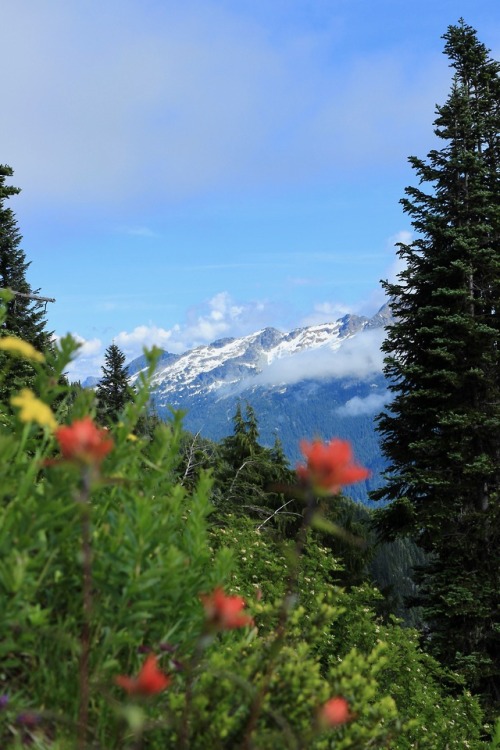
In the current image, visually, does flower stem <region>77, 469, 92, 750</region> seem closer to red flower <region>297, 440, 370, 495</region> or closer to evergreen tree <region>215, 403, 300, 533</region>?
red flower <region>297, 440, 370, 495</region>

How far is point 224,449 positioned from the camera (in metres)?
25.8

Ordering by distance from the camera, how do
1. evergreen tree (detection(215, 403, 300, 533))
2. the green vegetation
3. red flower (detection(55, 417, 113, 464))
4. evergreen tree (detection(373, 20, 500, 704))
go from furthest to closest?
1. evergreen tree (detection(215, 403, 300, 533))
2. evergreen tree (detection(373, 20, 500, 704))
3. the green vegetation
4. red flower (detection(55, 417, 113, 464))

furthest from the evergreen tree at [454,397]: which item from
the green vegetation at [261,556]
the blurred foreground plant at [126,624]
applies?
the blurred foreground plant at [126,624]

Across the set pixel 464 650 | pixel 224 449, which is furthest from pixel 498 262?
pixel 224 449

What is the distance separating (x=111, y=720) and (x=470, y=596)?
1284 centimetres

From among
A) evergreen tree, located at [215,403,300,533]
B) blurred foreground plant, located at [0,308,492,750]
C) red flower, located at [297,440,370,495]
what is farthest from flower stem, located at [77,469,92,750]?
evergreen tree, located at [215,403,300,533]

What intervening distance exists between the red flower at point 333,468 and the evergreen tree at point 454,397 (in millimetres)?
12814

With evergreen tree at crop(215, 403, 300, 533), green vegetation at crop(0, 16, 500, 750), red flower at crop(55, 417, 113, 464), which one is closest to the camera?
red flower at crop(55, 417, 113, 464)

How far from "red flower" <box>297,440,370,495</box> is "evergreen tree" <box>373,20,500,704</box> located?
12814 millimetres

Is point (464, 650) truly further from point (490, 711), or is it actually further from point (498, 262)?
point (498, 262)

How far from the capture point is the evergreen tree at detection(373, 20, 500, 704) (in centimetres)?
1363

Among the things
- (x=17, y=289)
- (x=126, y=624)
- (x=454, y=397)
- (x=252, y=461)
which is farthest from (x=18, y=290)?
(x=126, y=624)

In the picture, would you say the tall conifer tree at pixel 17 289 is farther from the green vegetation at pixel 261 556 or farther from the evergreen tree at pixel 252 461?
the evergreen tree at pixel 252 461

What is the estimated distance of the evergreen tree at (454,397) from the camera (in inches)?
537
